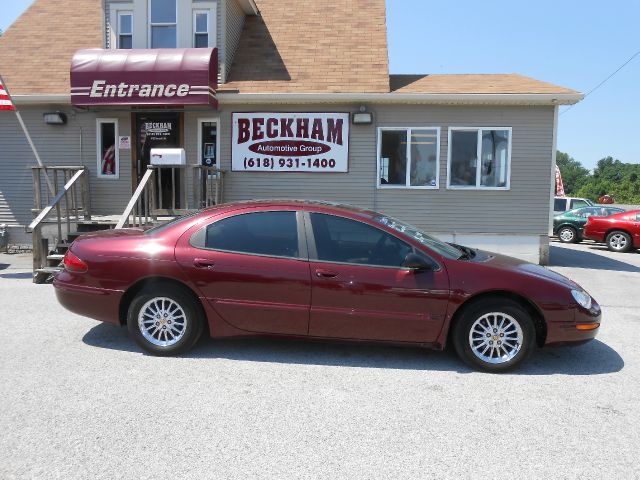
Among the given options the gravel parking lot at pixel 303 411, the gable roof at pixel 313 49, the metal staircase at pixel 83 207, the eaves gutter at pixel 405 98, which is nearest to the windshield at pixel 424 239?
→ the gravel parking lot at pixel 303 411

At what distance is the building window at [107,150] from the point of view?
11.5m

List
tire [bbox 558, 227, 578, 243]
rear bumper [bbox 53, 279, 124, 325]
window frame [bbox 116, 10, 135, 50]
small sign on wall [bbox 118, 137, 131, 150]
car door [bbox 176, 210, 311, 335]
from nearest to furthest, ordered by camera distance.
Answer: car door [bbox 176, 210, 311, 335] < rear bumper [bbox 53, 279, 124, 325] < small sign on wall [bbox 118, 137, 131, 150] < window frame [bbox 116, 10, 135, 50] < tire [bbox 558, 227, 578, 243]

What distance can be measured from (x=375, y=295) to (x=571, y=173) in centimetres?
13329

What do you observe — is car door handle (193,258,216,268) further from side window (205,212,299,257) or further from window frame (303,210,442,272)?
window frame (303,210,442,272)

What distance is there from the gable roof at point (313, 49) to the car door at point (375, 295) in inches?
275

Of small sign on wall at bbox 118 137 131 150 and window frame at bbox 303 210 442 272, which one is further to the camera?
small sign on wall at bbox 118 137 131 150

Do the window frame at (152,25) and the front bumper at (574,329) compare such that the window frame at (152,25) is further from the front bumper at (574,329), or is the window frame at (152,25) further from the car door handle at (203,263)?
the front bumper at (574,329)

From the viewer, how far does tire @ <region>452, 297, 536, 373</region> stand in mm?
4516

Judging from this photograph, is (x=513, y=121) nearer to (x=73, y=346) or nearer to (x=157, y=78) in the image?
(x=157, y=78)

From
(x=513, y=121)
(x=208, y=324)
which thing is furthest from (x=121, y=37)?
(x=208, y=324)

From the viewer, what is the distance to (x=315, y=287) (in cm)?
459

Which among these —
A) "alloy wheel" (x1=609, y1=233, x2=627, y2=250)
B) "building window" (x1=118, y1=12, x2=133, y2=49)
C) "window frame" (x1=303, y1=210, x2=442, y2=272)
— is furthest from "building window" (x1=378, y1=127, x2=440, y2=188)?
"alloy wheel" (x1=609, y1=233, x2=627, y2=250)

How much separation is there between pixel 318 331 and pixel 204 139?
7.84 metres

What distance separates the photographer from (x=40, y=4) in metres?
13.9
